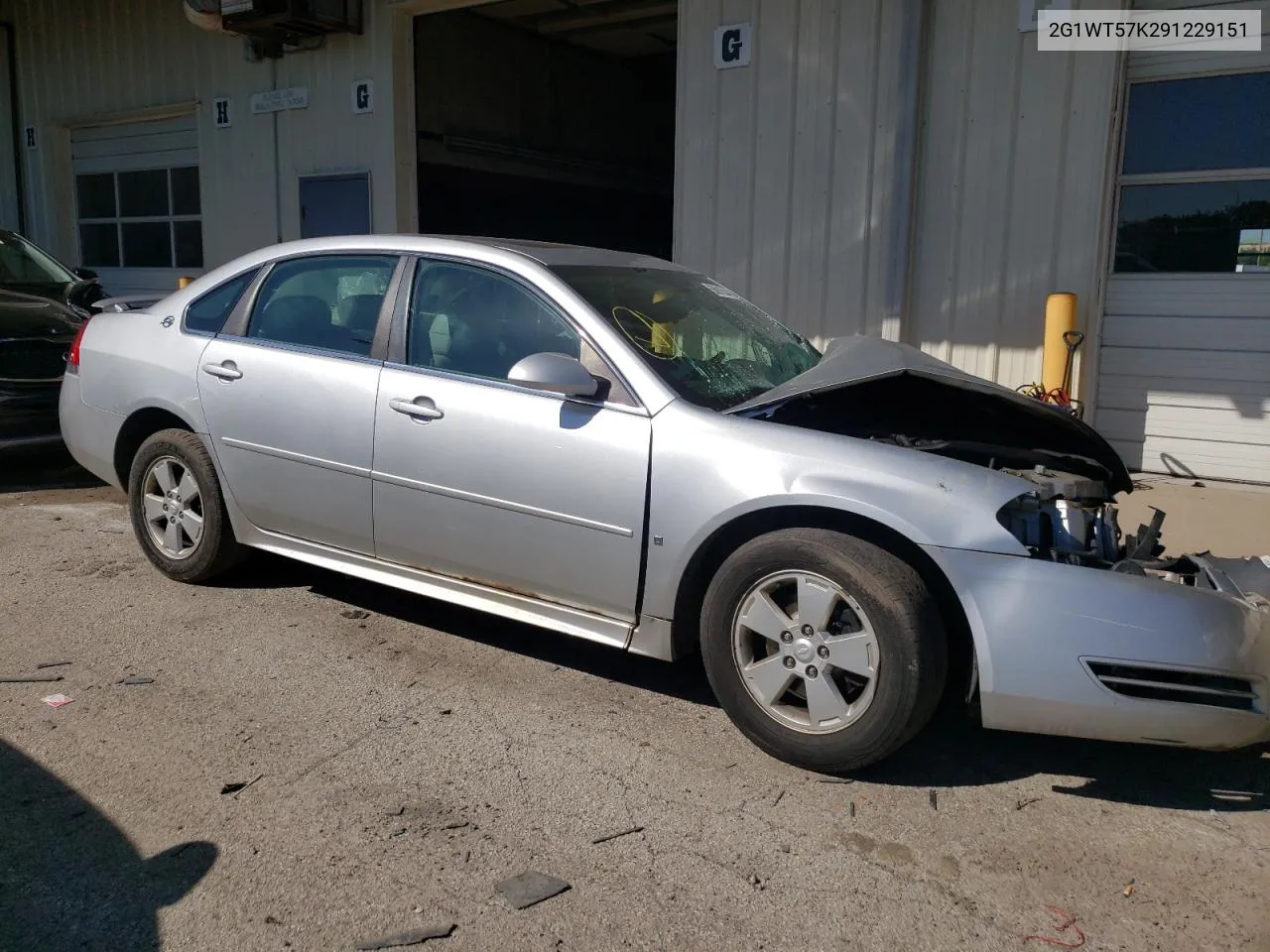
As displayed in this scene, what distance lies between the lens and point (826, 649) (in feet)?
10.8

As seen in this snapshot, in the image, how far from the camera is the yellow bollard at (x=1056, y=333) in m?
6.93

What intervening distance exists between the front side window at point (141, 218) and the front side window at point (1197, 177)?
10.0 m

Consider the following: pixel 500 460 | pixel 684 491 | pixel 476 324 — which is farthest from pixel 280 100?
pixel 684 491

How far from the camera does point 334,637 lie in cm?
450

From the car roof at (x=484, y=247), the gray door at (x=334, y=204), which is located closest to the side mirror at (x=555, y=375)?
the car roof at (x=484, y=247)

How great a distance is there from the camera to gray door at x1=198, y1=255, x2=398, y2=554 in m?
4.28

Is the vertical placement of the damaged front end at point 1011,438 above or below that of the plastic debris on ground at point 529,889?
above

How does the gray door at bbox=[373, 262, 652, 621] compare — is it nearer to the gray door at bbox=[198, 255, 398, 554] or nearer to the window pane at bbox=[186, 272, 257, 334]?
the gray door at bbox=[198, 255, 398, 554]

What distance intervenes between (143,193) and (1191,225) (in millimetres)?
11892

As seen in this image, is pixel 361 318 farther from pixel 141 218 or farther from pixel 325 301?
pixel 141 218

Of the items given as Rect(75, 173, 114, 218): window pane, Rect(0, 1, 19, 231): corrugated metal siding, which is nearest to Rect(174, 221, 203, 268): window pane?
Rect(75, 173, 114, 218): window pane

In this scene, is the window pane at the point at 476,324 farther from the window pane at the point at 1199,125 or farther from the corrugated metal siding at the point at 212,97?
the corrugated metal siding at the point at 212,97

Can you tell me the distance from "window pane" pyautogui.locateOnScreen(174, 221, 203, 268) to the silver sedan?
8.40 metres

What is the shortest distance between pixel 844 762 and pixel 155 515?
3451 mm
